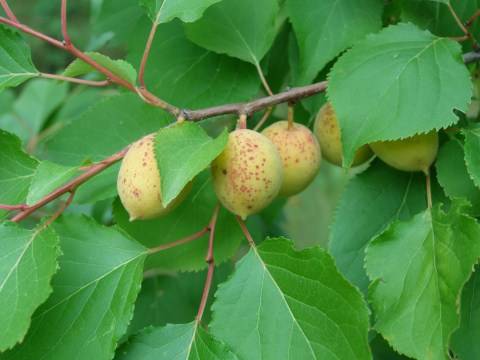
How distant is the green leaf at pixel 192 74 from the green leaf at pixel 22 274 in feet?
1.55

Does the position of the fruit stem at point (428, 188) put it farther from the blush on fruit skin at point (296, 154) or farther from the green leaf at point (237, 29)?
the green leaf at point (237, 29)

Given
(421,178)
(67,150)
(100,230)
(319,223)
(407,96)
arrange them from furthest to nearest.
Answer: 1. (319,223)
2. (67,150)
3. (421,178)
4. (100,230)
5. (407,96)

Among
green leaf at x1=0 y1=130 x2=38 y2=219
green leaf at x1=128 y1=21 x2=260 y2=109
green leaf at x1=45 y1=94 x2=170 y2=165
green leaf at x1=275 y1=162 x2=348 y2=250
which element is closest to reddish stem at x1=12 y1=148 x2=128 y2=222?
green leaf at x1=0 y1=130 x2=38 y2=219

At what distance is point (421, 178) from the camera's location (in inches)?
51.0

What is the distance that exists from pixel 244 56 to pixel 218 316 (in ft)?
1.80

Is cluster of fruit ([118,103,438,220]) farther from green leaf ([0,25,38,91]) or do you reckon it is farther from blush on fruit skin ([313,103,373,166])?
green leaf ([0,25,38,91])

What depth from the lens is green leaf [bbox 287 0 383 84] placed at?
1289 millimetres

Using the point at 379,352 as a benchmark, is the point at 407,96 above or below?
above

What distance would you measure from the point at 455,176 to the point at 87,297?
0.65 metres

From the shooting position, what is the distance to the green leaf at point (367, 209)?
1259 mm

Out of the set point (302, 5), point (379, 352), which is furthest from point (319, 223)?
point (302, 5)

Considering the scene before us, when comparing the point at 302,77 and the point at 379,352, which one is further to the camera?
the point at 379,352

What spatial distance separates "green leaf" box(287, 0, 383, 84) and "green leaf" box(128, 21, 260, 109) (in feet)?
0.53

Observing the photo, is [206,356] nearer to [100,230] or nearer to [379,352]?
[100,230]
